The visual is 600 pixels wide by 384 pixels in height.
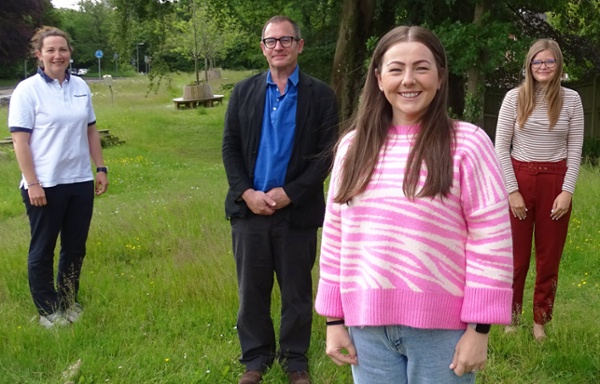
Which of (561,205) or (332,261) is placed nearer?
(332,261)

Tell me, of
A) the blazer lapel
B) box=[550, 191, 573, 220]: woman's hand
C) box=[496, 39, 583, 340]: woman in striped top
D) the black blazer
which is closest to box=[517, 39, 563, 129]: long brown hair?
box=[496, 39, 583, 340]: woman in striped top

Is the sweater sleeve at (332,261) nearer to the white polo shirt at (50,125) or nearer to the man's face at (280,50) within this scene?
the man's face at (280,50)

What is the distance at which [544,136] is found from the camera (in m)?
4.54

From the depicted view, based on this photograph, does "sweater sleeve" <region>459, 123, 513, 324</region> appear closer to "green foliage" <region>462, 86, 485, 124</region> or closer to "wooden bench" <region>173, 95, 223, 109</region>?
"green foliage" <region>462, 86, 485, 124</region>

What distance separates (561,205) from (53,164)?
3.50 m

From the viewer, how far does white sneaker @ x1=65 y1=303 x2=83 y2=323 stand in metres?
5.04

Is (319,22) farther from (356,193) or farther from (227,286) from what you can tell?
(356,193)

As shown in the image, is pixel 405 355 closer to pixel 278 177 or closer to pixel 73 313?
pixel 278 177

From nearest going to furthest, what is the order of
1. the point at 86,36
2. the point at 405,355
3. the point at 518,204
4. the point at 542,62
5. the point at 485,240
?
1. the point at 485,240
2. the point at 405,355
3. the point at 542,62
4. the point at 518,204
5. the point at 86,36

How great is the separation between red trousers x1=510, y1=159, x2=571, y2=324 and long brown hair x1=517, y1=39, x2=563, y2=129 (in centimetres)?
31

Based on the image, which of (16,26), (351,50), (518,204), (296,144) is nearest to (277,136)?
(296,144)

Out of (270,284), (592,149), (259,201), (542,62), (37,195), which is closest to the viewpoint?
(259,201)

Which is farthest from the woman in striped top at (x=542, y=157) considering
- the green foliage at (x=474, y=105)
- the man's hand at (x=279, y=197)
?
the green foliage at (x=474, y=105)

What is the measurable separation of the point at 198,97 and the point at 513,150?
91.6 ft
